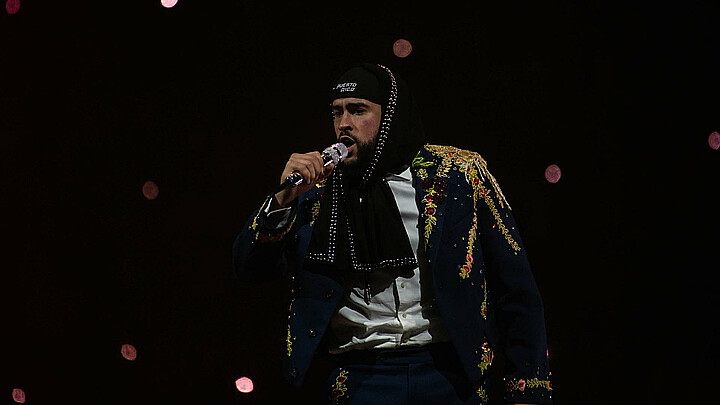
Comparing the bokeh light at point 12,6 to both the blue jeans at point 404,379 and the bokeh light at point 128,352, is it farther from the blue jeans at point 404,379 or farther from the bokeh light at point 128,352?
the blue jeans at point 404,379

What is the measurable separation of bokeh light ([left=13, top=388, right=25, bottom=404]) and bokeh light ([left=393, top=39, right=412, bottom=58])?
5.44 ft

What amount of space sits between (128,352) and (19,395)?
0.47 meters

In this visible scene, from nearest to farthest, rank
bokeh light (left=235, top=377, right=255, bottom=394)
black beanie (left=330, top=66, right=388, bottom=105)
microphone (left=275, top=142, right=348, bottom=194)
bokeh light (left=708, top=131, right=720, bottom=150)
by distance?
microphone (left=275, top=142, right=348, bottom=194), black beanie (left=330, top=66, right=388, bottom=105), bokeh light (left=708, top=131, right=720, bottom=150), bokeh light (left=235, top=377, right=255, bottom=394)

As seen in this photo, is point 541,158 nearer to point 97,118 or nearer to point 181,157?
point 181,157

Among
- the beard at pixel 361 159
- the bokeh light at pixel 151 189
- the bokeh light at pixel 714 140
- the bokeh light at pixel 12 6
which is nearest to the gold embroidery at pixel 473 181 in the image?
the beard at pixel 361 159

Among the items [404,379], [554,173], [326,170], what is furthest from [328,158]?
[554,173]

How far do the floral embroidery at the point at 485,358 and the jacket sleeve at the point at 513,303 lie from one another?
0.13 feet

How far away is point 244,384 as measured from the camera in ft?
7.59

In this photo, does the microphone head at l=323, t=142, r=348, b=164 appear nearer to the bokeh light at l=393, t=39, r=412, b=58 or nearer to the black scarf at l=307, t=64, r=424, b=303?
the black scarf at l=307, t=64, r=424, b=303

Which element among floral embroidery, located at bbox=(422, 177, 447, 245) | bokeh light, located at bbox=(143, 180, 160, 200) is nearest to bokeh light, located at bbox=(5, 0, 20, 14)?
bokeh light, located at bbox=(143, 180, 160, 200)

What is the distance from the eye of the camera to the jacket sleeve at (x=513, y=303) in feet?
5.12

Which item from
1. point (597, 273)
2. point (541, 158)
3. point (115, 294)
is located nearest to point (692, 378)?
point (597, 273)

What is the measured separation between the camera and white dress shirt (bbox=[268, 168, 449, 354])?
1.54 m

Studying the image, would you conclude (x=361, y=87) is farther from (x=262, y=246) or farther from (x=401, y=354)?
(x=401, y=354)
